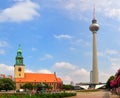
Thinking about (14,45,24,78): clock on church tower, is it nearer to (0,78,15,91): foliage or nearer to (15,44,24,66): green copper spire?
(15,44,24,66): green copper spire

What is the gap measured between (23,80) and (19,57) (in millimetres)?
20102

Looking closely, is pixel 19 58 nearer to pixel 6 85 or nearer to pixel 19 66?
pixel 19 66

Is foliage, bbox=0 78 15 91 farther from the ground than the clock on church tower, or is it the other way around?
the clock on church tower

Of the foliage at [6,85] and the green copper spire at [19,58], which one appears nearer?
the foliage at [6,85]

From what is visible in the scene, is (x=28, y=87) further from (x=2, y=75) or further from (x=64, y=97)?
(x=64, y=97)

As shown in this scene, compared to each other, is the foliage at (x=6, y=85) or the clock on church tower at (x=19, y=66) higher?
the clock on church tower at (x=19, y=66)

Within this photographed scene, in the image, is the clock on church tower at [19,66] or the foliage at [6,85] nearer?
the foliage at [6,85]

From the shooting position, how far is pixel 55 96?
56.4m

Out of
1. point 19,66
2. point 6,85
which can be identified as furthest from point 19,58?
point 6,85

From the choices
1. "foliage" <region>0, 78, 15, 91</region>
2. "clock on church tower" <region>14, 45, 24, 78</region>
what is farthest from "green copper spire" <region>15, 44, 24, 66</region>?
"foliage" <region>0, 78, 15, 91</region>

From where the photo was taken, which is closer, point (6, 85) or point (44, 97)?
point (44, 97)

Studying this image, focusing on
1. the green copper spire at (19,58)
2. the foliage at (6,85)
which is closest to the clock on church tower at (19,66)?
the green copper spire at (19,58)

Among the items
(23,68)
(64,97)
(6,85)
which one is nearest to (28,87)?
(23,68)

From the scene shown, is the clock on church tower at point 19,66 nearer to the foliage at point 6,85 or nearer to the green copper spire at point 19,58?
the green copper spire at point 19,58
